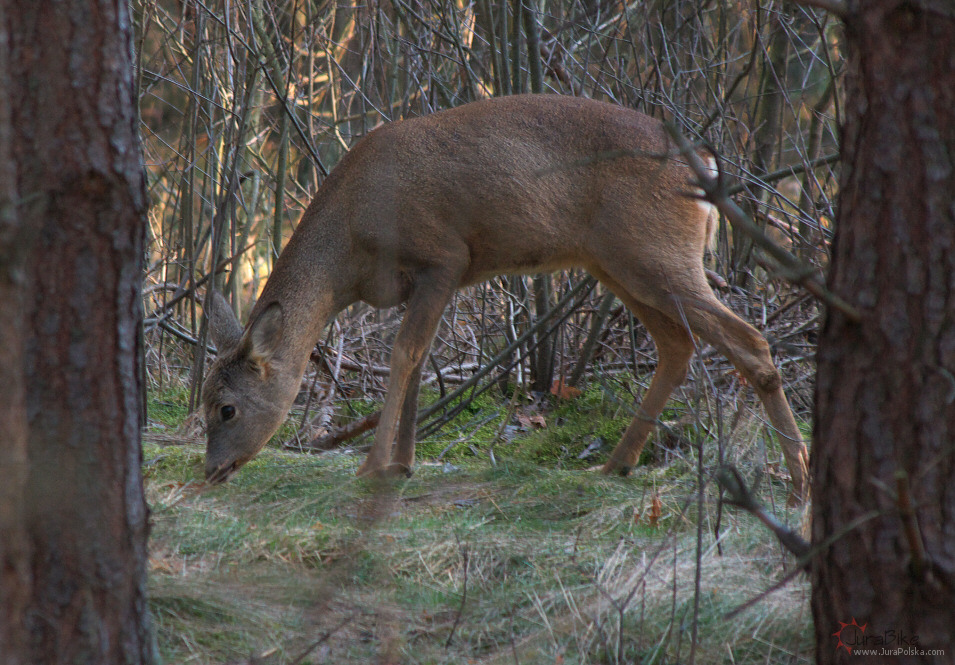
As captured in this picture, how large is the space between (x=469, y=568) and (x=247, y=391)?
244 cm

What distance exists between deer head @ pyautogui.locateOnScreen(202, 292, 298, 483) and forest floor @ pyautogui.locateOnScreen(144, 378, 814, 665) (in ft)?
0.62

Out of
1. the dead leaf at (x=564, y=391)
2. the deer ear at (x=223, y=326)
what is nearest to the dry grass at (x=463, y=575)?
the deer ear at (x=223, y=326)

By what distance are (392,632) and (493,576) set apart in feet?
2.96

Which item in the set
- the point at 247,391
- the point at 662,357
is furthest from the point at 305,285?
the point at 662,357

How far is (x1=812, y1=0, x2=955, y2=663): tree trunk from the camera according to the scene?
214 centimetres

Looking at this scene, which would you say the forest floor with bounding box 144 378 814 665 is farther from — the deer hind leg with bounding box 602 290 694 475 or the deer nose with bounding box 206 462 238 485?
the deer hind leg with bounding box 602 290 694 475

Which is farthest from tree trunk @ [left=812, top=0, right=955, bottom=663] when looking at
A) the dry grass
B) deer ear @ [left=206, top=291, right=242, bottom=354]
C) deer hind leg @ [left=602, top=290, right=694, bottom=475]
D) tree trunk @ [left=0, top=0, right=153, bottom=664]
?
deer ear @ [left=206, top=291, right=242, bottom=354]

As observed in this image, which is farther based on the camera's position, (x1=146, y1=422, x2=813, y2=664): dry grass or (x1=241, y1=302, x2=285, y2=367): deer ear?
(x1=241, y1=302, x2=285, y2=367): deer ear

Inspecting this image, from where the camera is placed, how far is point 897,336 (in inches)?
86.0

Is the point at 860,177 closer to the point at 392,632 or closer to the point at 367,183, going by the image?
the point at 392,632

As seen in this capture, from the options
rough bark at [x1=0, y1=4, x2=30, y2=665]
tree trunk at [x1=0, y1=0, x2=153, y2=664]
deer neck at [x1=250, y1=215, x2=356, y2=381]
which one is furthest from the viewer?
deer neck at [x1=250, y1=215, x2=356, y2=381]

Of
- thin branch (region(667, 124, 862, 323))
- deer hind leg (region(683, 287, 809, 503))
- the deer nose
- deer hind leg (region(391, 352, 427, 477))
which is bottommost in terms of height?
the deer nose

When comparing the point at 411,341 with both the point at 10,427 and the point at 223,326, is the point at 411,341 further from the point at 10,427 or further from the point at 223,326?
the point at 10,427

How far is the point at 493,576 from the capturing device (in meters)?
3.76
